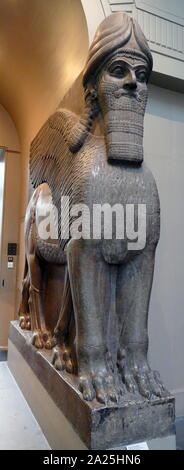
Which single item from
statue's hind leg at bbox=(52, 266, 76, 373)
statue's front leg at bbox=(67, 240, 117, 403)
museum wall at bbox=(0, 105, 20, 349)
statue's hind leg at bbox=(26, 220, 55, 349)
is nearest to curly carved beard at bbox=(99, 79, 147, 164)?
statue's front leg at bbox=(67, 240, 117, 403)

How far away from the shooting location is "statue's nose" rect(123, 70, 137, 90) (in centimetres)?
121

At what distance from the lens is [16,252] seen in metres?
3.47

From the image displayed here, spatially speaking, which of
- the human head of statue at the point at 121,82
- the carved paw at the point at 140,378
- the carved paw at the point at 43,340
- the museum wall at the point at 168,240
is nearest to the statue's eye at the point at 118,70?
the human head of statue at the point at 121,82

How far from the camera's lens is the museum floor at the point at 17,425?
1.25 metres

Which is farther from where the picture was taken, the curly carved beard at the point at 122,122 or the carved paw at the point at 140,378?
the curly carved beard at the point at 122,122

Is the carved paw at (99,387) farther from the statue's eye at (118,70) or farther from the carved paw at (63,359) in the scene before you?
the statue's eye at (118,70)

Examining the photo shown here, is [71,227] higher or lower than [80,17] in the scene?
lower

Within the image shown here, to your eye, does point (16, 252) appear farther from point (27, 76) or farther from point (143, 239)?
point (143, 239)

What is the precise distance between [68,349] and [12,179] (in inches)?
99.8

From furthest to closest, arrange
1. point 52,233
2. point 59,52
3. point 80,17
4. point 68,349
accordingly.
Result: point 59,52, point 80,17, point 52,233, point 68,349

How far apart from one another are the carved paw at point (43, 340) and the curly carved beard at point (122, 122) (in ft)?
2.99

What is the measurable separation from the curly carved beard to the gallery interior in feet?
0.31

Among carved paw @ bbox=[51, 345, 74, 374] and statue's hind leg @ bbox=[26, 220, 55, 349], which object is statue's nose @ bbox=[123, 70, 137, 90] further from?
carved paw @ bbox=[51, 345, 74, 374]
